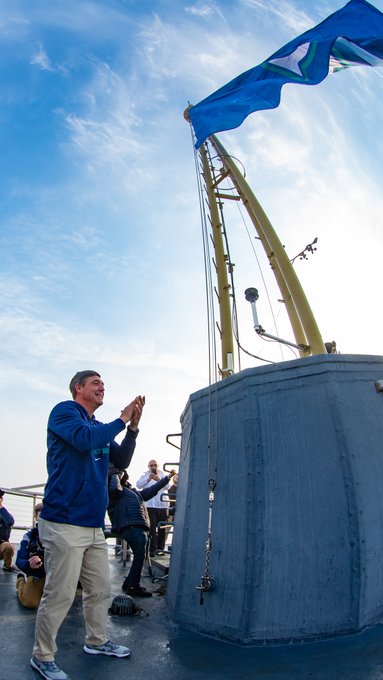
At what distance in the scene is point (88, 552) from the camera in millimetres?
2980

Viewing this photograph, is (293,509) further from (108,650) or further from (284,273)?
(284,273)

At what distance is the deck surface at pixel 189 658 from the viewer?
8.49 ft

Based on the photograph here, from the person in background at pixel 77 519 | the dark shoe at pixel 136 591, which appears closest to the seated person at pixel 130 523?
the dark shoe at pixel 136 591

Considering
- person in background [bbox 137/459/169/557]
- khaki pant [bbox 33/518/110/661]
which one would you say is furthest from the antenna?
person in background [bbox 137/459/169/557]

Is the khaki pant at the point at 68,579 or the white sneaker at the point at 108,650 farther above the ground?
the khaki pant at the point at 68,579

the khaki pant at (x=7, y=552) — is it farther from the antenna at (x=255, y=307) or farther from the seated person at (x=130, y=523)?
the antenna at (x=255, y=307)

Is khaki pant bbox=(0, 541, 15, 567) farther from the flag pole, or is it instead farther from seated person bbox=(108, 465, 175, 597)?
the flag pole

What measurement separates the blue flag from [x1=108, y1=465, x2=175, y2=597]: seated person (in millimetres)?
4114

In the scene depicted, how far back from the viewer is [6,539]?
7.02 meters

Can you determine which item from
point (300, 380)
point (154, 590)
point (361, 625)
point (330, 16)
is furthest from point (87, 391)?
point (330, 16)

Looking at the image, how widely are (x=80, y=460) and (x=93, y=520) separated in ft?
1.24

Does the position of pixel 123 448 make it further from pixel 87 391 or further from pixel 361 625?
pixel 361 625

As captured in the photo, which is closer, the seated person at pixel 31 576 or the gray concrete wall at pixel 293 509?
the gray concrete wall at pixel 293 509

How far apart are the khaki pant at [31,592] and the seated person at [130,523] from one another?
0.92 m
